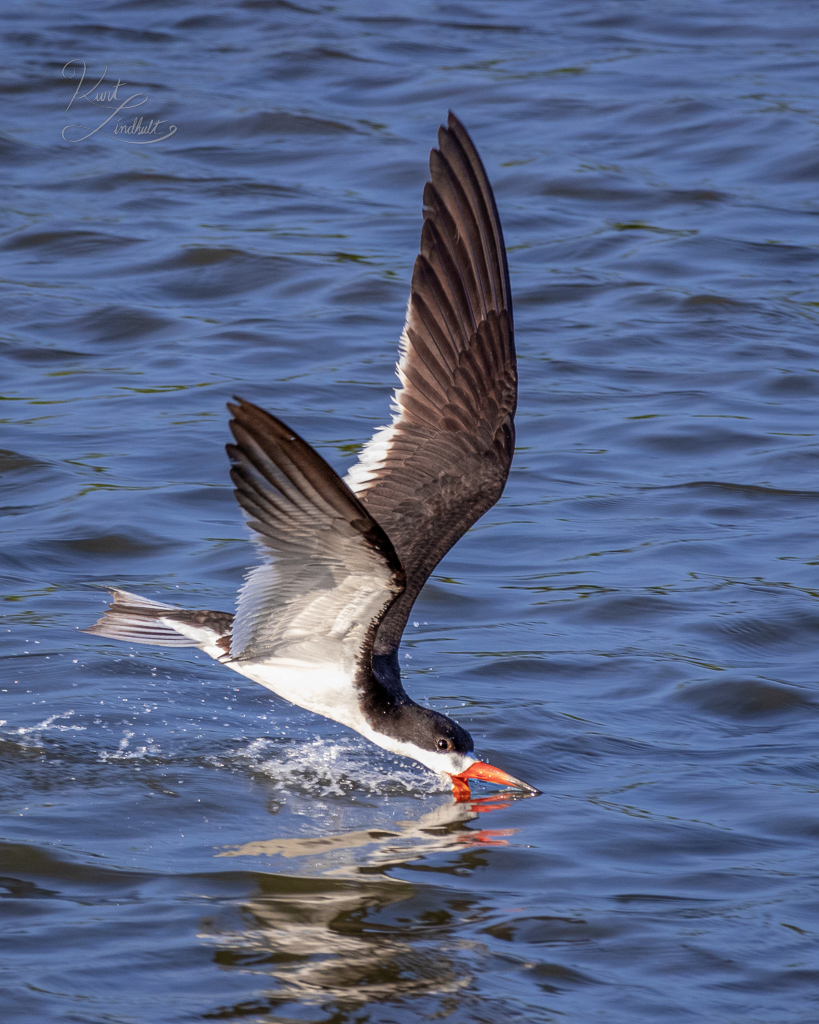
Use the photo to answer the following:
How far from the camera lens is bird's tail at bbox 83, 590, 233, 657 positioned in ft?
18.5

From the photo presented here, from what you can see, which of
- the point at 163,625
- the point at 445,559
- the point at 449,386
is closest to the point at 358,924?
the point at 163,625

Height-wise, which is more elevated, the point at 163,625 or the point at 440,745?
the point at 163,625

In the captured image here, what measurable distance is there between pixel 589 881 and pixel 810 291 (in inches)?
274

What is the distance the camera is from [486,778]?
5.63m

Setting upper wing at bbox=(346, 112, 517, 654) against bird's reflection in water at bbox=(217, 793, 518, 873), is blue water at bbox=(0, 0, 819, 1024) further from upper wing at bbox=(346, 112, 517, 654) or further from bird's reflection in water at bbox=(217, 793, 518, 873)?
upper wing at bbox=(346, 112, 517, 654)

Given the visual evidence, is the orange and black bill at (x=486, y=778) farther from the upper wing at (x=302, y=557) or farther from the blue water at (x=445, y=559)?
the upper wing at (x=302, y=557)

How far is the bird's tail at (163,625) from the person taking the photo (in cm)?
563

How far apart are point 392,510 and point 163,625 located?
36.9 inches

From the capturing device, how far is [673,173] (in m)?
13.2

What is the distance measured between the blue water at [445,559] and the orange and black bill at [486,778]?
7cm

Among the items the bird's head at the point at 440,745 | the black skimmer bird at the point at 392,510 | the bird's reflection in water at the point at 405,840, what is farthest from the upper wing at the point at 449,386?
the bird's reflection in water at the point at 405,840

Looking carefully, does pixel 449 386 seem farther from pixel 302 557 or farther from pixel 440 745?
pixel 302 557

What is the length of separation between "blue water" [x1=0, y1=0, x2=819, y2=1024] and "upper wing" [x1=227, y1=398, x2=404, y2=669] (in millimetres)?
655

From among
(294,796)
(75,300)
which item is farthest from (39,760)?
(75,300)
